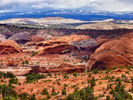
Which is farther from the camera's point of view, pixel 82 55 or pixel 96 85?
pixel 82 55

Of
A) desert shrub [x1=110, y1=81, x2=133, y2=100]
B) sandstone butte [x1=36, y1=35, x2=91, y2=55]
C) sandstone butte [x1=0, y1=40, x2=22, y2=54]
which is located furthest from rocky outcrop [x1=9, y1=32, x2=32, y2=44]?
desert shrub [x1=110, y1=81, x2=133, y2=100]

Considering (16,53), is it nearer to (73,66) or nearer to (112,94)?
(73,66)

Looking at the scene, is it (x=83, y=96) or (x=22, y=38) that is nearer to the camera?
(x=83, y=96)

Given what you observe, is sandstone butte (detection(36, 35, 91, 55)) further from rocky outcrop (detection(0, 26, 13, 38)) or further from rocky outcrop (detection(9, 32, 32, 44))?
rocky outcrop (detection(0, 26, 13, 38))

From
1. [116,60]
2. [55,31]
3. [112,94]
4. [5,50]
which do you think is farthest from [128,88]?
[55,31]

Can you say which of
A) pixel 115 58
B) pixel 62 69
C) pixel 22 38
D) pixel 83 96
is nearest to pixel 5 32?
pixel 22 38

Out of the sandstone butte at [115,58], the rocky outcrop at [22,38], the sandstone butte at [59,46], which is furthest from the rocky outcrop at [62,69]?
the rocky outcrop at [22,38]

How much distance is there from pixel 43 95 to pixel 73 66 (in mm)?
13740

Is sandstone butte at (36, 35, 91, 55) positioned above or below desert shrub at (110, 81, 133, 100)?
below

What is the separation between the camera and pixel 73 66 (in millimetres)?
29641

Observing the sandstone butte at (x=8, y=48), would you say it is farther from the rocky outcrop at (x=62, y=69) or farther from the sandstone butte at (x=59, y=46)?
the rocky outcrop at (x=62, y=69)

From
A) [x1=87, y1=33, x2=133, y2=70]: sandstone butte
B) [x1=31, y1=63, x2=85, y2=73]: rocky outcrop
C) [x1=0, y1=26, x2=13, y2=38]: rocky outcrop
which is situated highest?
[x1=87, y1=33, x2=133, y2=70]: sandstone butte

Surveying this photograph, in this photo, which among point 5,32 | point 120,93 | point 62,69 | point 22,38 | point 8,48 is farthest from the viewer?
point 5,32

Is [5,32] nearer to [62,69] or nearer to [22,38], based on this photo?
[22,38]
